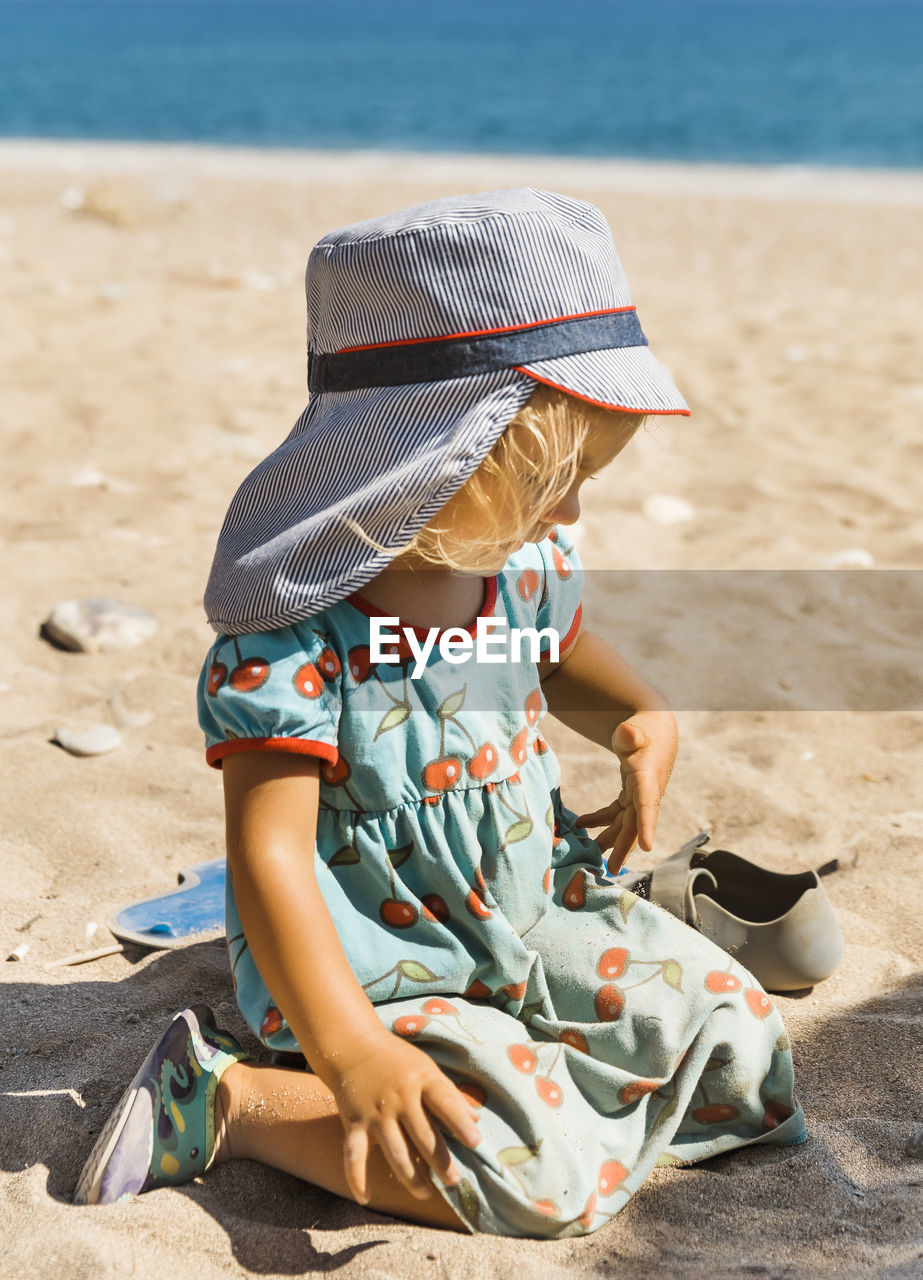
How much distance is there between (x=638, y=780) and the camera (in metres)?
1.82

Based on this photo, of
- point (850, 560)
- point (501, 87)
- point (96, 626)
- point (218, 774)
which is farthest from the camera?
point (501, 87)

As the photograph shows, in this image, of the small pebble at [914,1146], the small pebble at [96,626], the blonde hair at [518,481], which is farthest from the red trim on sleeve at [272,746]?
the small pebble at [96,626]

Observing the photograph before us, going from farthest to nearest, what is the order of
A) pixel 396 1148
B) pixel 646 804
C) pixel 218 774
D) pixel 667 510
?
pixel 667 510, pixel 218 774, pixel 646 804, pixel 396 1148

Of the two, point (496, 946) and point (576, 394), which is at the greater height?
point (576, 394)

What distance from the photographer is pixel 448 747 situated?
163 cm

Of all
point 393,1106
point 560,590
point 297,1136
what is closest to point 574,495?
point 560,590

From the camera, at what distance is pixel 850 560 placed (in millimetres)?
3656

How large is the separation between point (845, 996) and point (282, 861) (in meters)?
1.06

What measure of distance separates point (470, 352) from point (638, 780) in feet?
2.36

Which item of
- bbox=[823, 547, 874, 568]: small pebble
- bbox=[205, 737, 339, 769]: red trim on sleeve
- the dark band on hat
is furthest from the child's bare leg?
bbox=[823, 547, 874, 568]: small pebble

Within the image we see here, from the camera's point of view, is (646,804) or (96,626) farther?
(96,626)

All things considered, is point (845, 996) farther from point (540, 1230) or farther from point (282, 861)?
point (282, 861)

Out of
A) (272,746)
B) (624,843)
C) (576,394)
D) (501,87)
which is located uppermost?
(576,394)

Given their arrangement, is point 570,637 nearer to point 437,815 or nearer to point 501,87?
point 437,815
